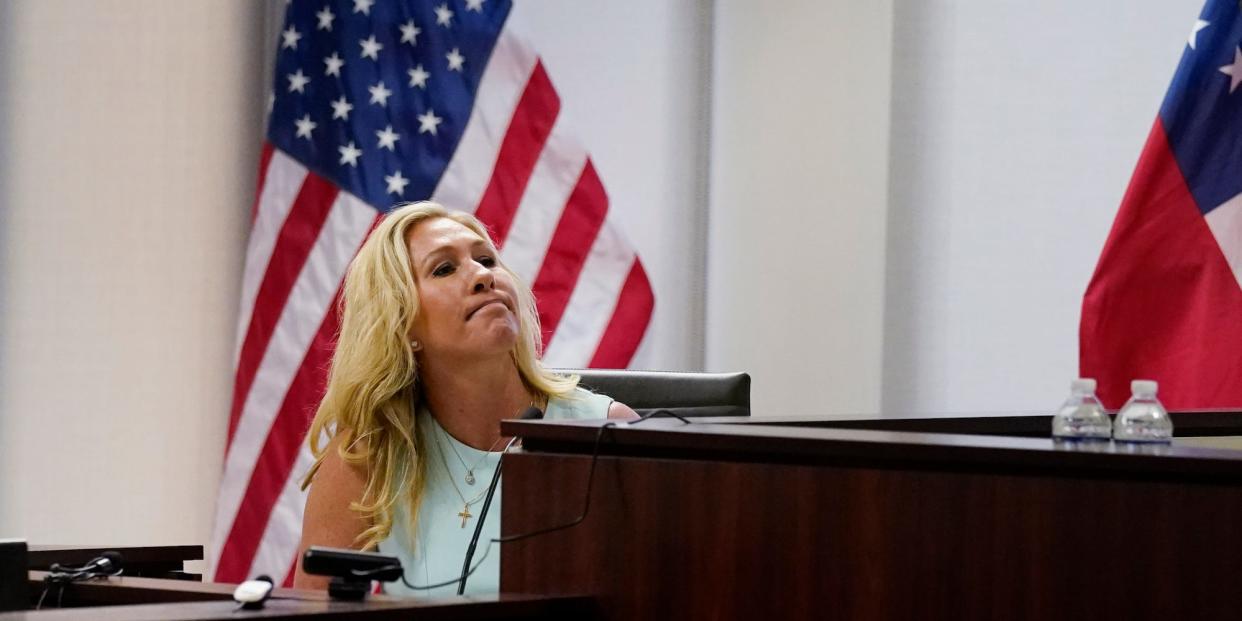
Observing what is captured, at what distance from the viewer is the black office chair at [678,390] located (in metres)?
2.48

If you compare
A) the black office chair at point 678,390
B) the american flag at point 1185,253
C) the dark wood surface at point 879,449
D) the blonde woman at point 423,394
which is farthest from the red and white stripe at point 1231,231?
the dark wood surface at point 879,449

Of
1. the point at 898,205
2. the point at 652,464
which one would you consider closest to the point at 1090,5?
the point at 898,205

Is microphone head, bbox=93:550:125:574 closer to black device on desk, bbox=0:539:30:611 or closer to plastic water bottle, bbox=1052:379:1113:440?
black device on desk, bbox=0:539:30:611

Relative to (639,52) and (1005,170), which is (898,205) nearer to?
(1005,170)

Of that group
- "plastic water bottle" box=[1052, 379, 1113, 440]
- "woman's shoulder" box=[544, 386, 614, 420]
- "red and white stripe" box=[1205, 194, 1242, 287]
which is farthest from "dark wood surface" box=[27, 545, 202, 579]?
"red and white stripe" box=[1205, 194, 1242, 287]

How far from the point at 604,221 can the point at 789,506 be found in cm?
277

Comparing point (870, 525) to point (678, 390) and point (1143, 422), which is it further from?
point (678, 390)

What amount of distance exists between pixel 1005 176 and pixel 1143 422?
2.30 meters

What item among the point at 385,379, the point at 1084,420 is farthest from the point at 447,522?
the point at 1084,420

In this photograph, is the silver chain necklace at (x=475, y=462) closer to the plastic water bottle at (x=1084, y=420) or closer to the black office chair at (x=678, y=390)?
the black office chair at (x=678, y=390)

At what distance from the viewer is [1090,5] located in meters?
3.41

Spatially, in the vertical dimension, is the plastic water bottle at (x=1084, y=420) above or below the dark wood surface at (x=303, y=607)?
above

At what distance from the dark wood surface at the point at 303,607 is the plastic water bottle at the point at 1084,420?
498 mm

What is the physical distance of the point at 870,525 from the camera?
1239 millimetres
